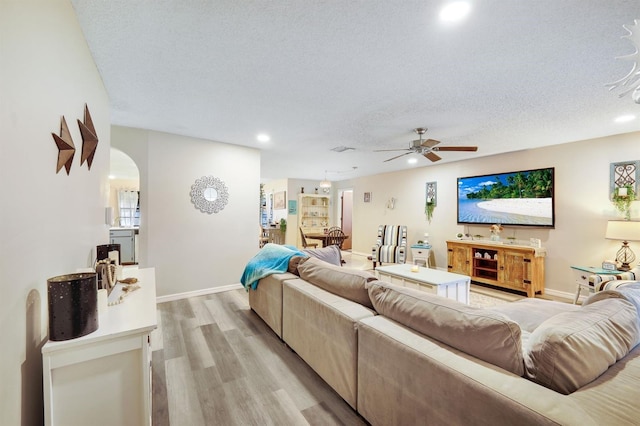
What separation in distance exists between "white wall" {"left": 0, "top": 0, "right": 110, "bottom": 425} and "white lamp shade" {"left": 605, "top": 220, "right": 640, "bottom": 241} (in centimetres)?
541

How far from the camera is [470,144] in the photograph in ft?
14.2

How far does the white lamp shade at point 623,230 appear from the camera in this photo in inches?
128

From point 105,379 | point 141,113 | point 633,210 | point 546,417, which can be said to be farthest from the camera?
point 633,210

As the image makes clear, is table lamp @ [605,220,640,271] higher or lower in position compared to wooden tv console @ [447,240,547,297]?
higher

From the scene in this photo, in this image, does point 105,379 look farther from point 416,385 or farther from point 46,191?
point 416,385

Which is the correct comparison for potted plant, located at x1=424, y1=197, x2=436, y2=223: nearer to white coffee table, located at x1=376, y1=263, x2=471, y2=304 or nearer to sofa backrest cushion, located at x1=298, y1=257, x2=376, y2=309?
white coffee table, located at x1=376, y1=263, x2=471, y2=304

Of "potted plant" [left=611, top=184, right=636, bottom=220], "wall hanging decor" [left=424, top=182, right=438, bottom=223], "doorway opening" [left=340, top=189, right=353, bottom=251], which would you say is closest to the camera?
"potted plant" [left=611, top=184, right=636, bottom=220]

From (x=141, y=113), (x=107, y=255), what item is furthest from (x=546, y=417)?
(x=141, y=113)

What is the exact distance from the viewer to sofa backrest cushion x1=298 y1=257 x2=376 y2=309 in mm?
1900

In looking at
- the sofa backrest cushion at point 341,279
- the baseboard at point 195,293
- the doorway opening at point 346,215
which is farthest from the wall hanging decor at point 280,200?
the sofa backrest cushion at point 341,279

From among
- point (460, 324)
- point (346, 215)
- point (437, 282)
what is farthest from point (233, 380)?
point (346, 215)

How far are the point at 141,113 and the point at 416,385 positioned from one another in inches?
146

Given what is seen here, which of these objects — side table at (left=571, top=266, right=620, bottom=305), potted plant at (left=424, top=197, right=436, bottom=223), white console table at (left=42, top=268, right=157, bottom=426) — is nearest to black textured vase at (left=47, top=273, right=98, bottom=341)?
white console table at (left=42, top=268, right=157, bottom=426)

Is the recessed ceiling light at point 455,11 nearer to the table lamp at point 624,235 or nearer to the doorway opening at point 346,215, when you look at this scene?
the table lamp at point 624,235
